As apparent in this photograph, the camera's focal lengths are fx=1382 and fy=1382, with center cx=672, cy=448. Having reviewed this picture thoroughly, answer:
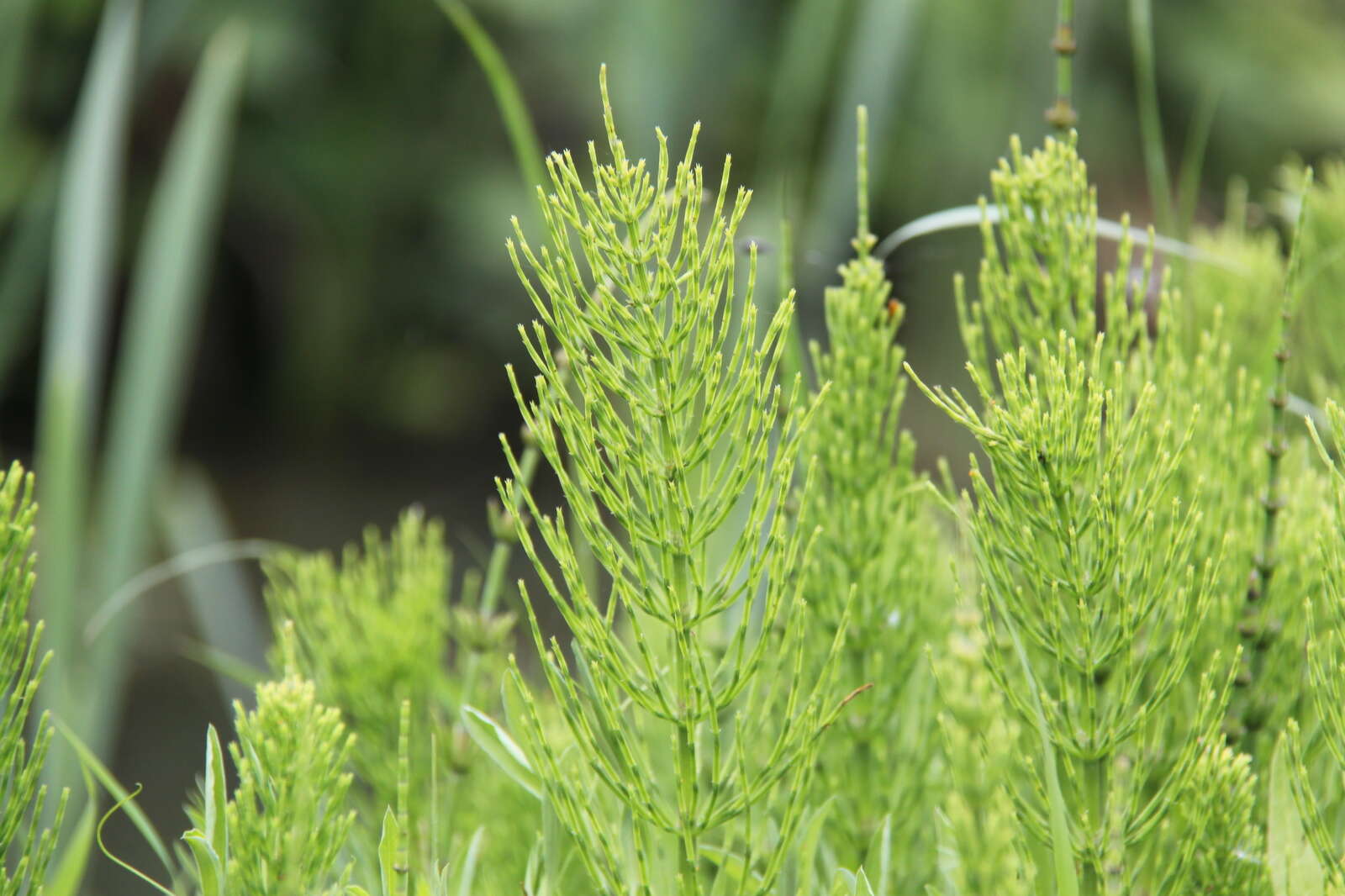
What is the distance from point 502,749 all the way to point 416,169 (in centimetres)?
231

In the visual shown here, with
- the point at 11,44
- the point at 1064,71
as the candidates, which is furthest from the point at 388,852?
the point at 11,44

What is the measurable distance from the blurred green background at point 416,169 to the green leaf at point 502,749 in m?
1.73

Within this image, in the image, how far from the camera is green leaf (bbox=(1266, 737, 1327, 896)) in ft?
0.97

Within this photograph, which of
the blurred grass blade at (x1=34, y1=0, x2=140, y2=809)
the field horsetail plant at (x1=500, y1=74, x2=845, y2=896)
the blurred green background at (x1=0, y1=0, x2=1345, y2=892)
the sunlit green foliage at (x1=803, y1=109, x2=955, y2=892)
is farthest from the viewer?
the blurred green background at (x1=0, y1=0, x2=1345, y2=892)

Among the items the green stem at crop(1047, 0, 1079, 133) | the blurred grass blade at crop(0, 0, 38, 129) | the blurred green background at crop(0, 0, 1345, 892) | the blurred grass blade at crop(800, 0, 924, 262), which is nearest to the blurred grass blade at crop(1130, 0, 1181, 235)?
the green stem at crop(1047, 0, 1079, 133)

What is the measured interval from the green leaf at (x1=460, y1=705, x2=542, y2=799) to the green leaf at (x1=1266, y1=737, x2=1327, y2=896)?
161 mm

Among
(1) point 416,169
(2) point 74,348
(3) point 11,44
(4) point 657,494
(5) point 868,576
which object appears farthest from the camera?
(1) point 416,169

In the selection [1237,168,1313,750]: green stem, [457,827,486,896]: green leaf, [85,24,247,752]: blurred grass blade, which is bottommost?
[457,827,486,896]: green leaf

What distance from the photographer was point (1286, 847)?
303 mm

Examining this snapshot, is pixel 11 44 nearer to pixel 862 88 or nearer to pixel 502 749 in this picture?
pixel 862 88

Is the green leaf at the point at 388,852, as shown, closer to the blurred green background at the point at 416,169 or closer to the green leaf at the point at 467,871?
the green leaf at the point at 467,871

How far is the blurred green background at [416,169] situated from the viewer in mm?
2215

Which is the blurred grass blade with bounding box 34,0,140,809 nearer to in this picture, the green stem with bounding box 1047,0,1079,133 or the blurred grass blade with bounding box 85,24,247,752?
the blurred grass blade with bounding box 85,24,247,752

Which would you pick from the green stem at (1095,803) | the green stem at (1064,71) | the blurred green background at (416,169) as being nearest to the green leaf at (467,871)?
the green stem at (1095,803)
